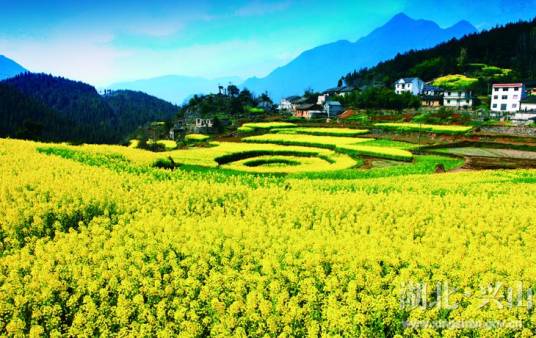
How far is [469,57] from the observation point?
135 meters

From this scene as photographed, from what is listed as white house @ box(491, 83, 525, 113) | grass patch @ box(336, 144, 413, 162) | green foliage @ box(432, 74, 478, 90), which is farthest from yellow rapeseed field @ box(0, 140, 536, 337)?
green foliage @ box(432, 74, 478, 90)

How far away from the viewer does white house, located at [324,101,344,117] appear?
3720 inches

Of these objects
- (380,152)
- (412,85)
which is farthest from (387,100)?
(380,152)

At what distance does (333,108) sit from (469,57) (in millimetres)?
70694

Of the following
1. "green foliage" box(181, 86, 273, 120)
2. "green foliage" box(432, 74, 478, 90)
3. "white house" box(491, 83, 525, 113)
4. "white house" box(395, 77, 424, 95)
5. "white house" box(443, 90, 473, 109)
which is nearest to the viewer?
"white house" box(491, 83, 525, 113)

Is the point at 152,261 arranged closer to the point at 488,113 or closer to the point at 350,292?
the point at 350,292

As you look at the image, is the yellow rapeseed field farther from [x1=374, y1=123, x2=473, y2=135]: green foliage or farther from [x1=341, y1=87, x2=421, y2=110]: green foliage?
[x1=341, y1=87, x2=421, y2=110]: green foliage

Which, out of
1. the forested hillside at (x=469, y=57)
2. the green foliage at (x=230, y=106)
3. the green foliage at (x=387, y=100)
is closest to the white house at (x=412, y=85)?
the forested hillside at (x=469, y=57)

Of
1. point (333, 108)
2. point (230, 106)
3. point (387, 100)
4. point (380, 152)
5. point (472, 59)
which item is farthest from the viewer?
point (472, 59)

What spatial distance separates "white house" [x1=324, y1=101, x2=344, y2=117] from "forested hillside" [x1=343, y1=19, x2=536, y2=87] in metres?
38.4

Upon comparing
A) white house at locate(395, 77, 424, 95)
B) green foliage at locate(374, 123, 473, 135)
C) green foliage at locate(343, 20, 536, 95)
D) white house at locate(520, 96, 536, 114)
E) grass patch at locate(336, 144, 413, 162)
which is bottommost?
grass patch at locate(336, 144, 413, 162)

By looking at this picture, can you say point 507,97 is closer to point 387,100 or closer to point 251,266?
point 387,100

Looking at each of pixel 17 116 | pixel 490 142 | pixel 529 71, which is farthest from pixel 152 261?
pixel 17 116

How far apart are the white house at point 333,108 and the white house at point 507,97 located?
33121 mm
